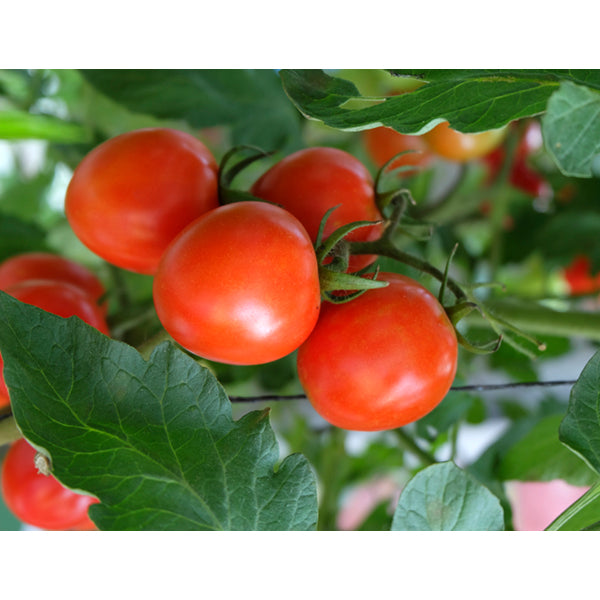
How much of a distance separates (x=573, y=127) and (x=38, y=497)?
1.23ft

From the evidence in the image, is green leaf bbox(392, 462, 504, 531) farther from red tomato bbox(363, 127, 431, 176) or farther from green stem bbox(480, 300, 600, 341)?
red tomato bbox(363, 127, 431, 176)

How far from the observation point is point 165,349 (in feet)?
0.89

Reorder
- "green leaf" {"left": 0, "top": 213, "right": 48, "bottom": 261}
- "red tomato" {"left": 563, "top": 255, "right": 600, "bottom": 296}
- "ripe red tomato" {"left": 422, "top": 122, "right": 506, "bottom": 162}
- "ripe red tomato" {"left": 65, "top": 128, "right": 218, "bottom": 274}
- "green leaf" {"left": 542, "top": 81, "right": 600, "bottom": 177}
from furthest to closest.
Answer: "red tomato" {"left": 563, "top": 255, "right": 600, "bottom": 296} → "ripe red tomato" {"left": 422, "top": 122, "right": 506, "bottom": 162} → "green leaf" {"left": 0, "top": 213, "right": 48, "bottom": 261} → "ripe red tomato" {"left": 65, "top": 128, "right": 218, "bottom": 274} → "green leaf" {"left": 542, "top": 81, "right": 600, "bottom": 177}

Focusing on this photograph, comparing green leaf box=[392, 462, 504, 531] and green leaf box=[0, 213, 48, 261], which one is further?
green leaf box=[0, 213, 48, 261]

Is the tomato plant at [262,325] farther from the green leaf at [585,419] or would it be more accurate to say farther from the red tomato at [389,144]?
the red tomato at [389,144]

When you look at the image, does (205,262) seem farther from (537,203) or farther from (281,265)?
(537,203)

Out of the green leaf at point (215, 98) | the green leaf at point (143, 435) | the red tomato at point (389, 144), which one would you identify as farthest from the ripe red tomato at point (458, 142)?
the green leaf at point (143, 435)

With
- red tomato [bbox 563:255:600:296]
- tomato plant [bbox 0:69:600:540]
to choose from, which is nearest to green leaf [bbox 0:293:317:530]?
tomato plant [bbox 0:69:600:540]

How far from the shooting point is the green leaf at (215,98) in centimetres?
50

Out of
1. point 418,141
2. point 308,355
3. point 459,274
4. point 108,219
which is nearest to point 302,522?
point 308,355

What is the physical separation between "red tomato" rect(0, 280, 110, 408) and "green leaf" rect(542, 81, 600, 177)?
251 millimetres

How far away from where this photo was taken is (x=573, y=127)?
0.78 ft

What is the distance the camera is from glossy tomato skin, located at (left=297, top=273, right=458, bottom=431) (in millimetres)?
293

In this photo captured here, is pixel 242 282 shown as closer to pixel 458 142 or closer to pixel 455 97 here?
pixel 455 97
